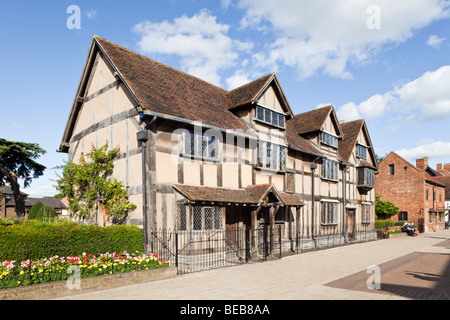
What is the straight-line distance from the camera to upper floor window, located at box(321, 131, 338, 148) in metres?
24.2

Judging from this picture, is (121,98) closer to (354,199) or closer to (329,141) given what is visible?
(329,141)

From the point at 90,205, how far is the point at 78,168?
1.87 metres

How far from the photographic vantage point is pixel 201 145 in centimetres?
1505

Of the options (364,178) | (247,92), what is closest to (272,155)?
(247,92)

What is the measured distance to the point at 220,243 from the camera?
14.8 meters

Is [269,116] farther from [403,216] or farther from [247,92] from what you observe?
[403,216]

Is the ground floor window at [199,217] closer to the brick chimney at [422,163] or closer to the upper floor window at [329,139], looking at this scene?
the upper floor window at [329,139]

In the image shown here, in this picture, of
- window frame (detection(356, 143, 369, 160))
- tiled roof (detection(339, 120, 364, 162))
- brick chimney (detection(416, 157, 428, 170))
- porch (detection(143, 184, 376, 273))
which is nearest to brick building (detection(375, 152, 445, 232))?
brick chimney (detection(416, 157, 428, 170))

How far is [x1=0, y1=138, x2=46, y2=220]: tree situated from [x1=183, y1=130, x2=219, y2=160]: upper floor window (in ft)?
75.7

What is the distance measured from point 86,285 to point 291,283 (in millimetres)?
5947

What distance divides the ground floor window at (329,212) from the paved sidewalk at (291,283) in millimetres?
7872

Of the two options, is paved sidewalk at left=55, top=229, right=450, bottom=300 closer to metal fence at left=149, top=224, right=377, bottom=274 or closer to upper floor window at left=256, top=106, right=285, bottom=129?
metal fence at left=149, top=224, right=377, bottom=274

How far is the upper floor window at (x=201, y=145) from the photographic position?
14.5m
